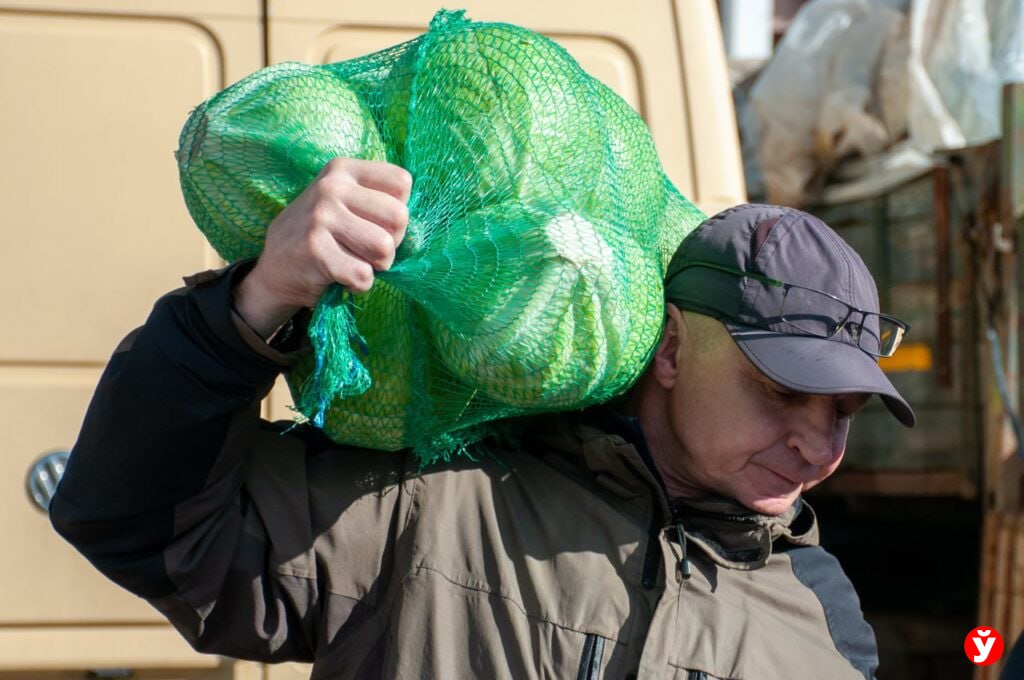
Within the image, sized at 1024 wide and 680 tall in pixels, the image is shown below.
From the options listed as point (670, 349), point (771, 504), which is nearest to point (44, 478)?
point (670, 349)

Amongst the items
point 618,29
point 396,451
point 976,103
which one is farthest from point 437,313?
point 976,103

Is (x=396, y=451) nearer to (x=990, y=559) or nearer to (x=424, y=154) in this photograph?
(x=424, y=154)

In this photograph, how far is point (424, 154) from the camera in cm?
159

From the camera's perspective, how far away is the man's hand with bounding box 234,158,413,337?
1.45 m

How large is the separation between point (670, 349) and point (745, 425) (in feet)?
0.51

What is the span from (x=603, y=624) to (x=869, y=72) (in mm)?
4126

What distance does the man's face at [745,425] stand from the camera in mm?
1788

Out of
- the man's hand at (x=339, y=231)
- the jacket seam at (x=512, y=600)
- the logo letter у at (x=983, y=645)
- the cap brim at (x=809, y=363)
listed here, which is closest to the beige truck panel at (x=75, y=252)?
the jacket seam at (x=512, y=600)

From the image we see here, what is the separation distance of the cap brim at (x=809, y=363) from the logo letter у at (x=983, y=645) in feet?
7.67

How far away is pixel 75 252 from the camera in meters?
2.41

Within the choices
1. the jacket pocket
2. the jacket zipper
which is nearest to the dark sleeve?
the jacket pocket

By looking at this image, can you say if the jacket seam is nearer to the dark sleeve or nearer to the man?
the man

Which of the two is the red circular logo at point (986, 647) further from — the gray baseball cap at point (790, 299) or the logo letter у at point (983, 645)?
the gray baseball cap at point (790, 299)

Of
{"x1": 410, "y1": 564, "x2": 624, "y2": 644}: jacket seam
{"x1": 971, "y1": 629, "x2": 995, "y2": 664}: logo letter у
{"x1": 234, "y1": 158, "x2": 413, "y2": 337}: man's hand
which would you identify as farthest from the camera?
{"x1": 971, "y1": 629, "x2": 995, "y2": 664}: logo letter у
